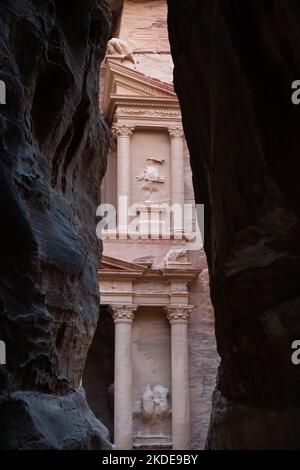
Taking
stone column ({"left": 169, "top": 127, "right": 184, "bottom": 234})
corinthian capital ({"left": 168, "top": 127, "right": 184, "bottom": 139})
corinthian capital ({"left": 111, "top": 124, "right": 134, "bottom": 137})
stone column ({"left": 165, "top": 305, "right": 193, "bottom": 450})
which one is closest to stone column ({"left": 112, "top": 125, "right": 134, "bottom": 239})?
corinthian capital ({"left": 111, "top": 124, "right": 134, "bottom": 137})

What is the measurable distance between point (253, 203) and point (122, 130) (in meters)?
15.8

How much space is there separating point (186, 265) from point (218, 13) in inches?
557

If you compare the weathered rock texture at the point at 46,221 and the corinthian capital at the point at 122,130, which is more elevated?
the corinthian capital at the point at 122,130

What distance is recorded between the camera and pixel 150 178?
20.0 m

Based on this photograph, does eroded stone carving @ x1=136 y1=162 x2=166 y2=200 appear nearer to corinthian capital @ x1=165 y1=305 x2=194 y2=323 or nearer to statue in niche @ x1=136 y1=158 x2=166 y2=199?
statue in niche @ x1=136 y1=158 x2=166 y2=199

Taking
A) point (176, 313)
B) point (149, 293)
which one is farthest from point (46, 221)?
point (176, 313)

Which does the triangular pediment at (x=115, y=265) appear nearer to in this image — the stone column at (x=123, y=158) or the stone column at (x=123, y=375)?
the stone column at (x=123, y=375)

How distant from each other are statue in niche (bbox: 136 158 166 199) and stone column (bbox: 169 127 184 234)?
1.46ft

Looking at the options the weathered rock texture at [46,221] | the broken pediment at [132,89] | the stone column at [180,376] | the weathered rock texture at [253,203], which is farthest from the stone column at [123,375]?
the weathered rock texture at [253,203]

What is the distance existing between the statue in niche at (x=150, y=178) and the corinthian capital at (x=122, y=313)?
3.62m

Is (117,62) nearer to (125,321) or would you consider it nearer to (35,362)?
(125,321)

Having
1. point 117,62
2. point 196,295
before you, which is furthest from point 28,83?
point 117,62

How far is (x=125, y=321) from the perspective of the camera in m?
18.0

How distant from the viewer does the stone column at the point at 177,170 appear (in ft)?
65.0
